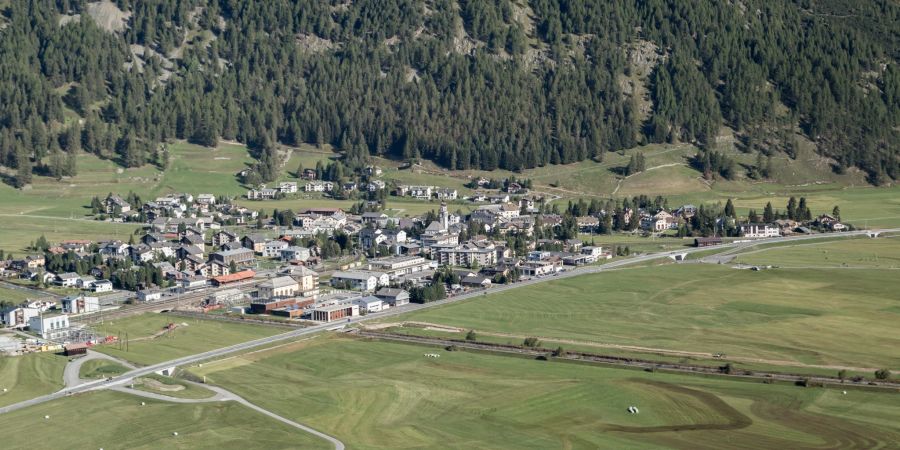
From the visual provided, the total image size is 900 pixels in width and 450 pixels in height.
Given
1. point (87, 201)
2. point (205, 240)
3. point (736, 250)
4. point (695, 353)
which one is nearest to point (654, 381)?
point (695, 353)

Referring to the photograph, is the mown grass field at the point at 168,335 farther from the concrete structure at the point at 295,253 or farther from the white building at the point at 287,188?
the white building at the point at 287,188

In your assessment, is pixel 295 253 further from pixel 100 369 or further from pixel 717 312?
pixel 100 369

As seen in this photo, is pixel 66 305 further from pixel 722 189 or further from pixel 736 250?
pixel 722 189

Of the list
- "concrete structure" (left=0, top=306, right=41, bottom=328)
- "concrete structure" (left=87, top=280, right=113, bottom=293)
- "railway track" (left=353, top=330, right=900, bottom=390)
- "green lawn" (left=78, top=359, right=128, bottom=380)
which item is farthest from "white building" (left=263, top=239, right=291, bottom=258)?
"green lawn" (left=78, top=359, right=128, bottom=380)

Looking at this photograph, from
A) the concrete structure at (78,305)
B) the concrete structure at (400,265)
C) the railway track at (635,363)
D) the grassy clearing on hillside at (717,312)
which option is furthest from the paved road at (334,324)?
the concrete structure at (78,305)

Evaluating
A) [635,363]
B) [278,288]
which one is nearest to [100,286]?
[278,288]

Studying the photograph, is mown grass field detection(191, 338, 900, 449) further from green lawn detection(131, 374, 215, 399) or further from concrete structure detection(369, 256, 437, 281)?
concrete structure detection(369, 256, 437, 281)
